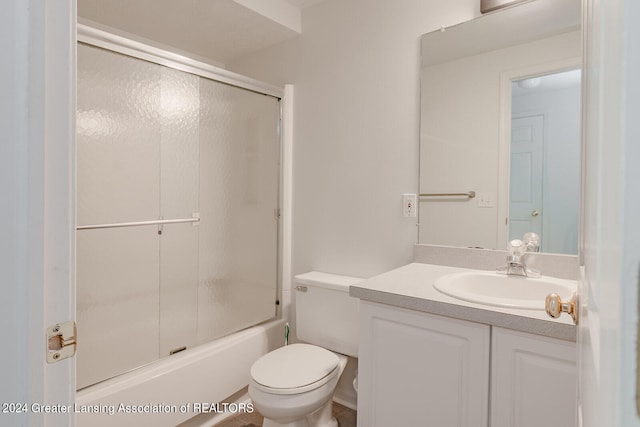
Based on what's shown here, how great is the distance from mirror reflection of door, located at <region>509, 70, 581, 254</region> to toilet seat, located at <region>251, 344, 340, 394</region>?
1.01 meters

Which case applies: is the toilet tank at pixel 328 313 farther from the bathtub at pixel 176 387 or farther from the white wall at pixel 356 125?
the bathtub at pixel 176 387

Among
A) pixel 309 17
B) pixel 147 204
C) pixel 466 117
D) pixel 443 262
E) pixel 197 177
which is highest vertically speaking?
pixel 309 17

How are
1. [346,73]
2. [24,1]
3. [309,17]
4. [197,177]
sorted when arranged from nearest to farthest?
[24,1] < [197,177] < [346,73] < [309,17]

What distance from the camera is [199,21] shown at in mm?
2059

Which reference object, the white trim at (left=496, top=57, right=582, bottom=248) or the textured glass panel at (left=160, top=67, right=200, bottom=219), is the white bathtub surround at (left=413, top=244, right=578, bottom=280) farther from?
the textured glass panel at (left=160, top=67, right=200, bottom=219)

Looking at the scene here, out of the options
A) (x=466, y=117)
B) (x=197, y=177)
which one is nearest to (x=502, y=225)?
(x=466, y=117)

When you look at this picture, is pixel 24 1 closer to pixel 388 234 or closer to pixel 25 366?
pixel 25 366

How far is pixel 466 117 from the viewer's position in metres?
1.64

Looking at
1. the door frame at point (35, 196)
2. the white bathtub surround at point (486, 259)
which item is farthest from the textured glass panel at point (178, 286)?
the door frame at point (35, 196)

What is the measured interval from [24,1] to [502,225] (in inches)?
64.6

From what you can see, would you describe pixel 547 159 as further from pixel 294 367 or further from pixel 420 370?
pixel 294 367

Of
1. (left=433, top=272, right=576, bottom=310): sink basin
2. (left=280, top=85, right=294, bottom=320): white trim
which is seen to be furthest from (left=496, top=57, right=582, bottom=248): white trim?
(left=280, top=85, right=294, bottom=320): white trim

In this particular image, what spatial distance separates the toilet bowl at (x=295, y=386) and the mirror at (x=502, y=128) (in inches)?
30.9

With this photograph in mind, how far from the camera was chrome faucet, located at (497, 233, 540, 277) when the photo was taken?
1442 mm
